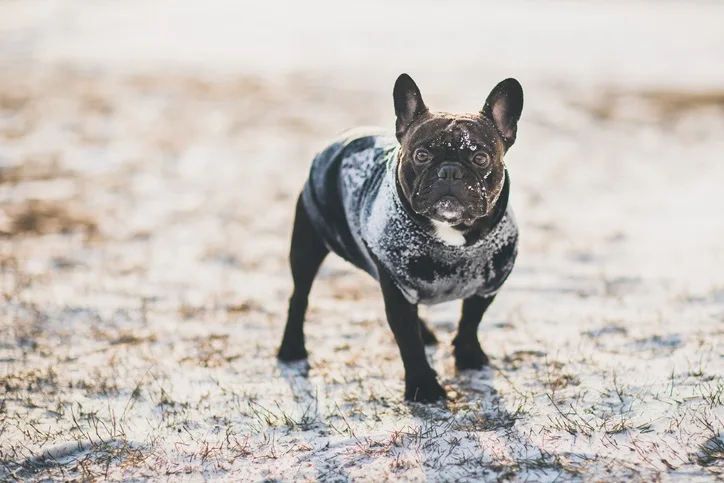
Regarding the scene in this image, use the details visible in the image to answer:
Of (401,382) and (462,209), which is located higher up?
(462,209)

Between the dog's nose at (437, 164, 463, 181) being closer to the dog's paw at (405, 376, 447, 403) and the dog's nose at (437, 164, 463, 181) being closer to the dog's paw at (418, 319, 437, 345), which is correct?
the dog's paw at (405, 376, 447, 403)

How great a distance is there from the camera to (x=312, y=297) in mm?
6551

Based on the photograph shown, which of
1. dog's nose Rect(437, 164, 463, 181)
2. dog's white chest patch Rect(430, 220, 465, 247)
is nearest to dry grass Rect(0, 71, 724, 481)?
dog's white chest patch Rect(430, 220, 465, 247)

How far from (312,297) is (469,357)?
2189 mm

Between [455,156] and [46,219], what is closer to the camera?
[455,156]

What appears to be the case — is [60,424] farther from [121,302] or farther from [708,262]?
[708,262]

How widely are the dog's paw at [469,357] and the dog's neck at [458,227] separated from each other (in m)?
1.06

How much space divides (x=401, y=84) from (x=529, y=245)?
13.5 feet

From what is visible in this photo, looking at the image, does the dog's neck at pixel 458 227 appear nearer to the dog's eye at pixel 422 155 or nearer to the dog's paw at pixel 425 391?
the dog's eye at pixel 422 155

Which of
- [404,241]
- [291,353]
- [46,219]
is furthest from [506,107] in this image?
[46,219]

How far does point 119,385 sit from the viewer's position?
461 cm

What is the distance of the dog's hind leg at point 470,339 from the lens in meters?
4.46

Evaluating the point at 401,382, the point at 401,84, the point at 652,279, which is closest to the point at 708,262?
the point at 652,279

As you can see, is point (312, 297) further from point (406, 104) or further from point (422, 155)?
point (422, 155)
